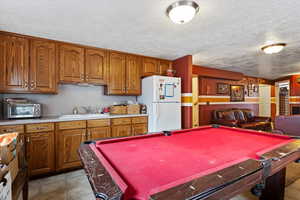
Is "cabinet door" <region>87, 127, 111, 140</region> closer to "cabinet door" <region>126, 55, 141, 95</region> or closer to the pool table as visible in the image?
"cabinet door" <region>126, 55, 141, 95</region>

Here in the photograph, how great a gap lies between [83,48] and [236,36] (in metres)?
2.81

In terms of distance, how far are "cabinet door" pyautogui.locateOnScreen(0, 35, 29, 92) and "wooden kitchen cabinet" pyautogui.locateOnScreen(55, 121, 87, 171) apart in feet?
2.98

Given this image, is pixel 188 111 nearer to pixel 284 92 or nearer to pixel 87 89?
pixel 87 89

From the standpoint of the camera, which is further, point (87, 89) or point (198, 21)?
point (87, 89)

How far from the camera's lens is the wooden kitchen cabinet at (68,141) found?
2.31 metres

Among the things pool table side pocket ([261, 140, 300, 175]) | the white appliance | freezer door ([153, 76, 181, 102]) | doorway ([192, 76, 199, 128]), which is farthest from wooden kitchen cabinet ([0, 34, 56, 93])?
doorway ([192, 76, 199, 128])

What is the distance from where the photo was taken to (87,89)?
3.09m

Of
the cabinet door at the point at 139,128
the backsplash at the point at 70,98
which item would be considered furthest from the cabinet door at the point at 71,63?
the cabinet door at the point at 139,128

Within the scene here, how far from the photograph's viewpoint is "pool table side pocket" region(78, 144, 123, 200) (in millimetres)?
586

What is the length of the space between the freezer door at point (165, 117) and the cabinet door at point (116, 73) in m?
0.87

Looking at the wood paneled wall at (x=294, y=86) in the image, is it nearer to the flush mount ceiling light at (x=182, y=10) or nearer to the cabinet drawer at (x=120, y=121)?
the flush mount ceiling light at (x=182, y=10)

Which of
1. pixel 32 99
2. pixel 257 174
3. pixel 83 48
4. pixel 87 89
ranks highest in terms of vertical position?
pixel 83 48

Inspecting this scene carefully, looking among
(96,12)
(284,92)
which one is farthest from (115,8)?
(284,92)

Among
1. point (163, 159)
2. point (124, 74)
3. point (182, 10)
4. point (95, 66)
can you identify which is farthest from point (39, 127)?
point (182, 10)
